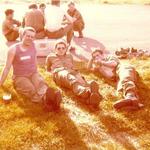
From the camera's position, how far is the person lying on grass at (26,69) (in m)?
8.85

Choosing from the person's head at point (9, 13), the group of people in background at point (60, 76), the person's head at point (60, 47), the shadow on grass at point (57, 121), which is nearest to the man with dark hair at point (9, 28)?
the person's head at point (9, 13)

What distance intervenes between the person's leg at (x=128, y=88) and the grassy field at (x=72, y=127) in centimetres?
18

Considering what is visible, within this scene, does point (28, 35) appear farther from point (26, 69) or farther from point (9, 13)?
point (9, 13)

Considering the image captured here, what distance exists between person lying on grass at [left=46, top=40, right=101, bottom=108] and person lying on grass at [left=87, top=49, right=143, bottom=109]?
0.54m

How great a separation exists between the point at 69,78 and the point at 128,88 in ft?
4.36

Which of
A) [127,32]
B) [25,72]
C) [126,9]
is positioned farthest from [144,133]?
[126,9]

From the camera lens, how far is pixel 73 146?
23.8 ft

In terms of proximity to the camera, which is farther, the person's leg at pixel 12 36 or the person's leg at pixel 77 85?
the person's leg at pixel 12 36

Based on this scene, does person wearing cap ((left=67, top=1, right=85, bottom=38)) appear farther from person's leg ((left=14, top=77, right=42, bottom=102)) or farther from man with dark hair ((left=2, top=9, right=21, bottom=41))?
person's leg ((left=14, top=77, right=42, bottom=102))

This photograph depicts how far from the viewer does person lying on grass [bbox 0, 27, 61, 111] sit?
8.85 meters

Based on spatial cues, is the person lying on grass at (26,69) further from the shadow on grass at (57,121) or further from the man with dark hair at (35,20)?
the man with dark hair at (35,20)

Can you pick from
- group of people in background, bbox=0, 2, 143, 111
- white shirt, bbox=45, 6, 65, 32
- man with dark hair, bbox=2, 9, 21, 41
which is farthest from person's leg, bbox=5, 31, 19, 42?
group of people in background, bbox=0, 2, 143, 111

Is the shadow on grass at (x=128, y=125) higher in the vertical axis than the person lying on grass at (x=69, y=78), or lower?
lower

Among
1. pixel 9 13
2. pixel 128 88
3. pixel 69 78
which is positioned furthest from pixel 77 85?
pixel 9 13
